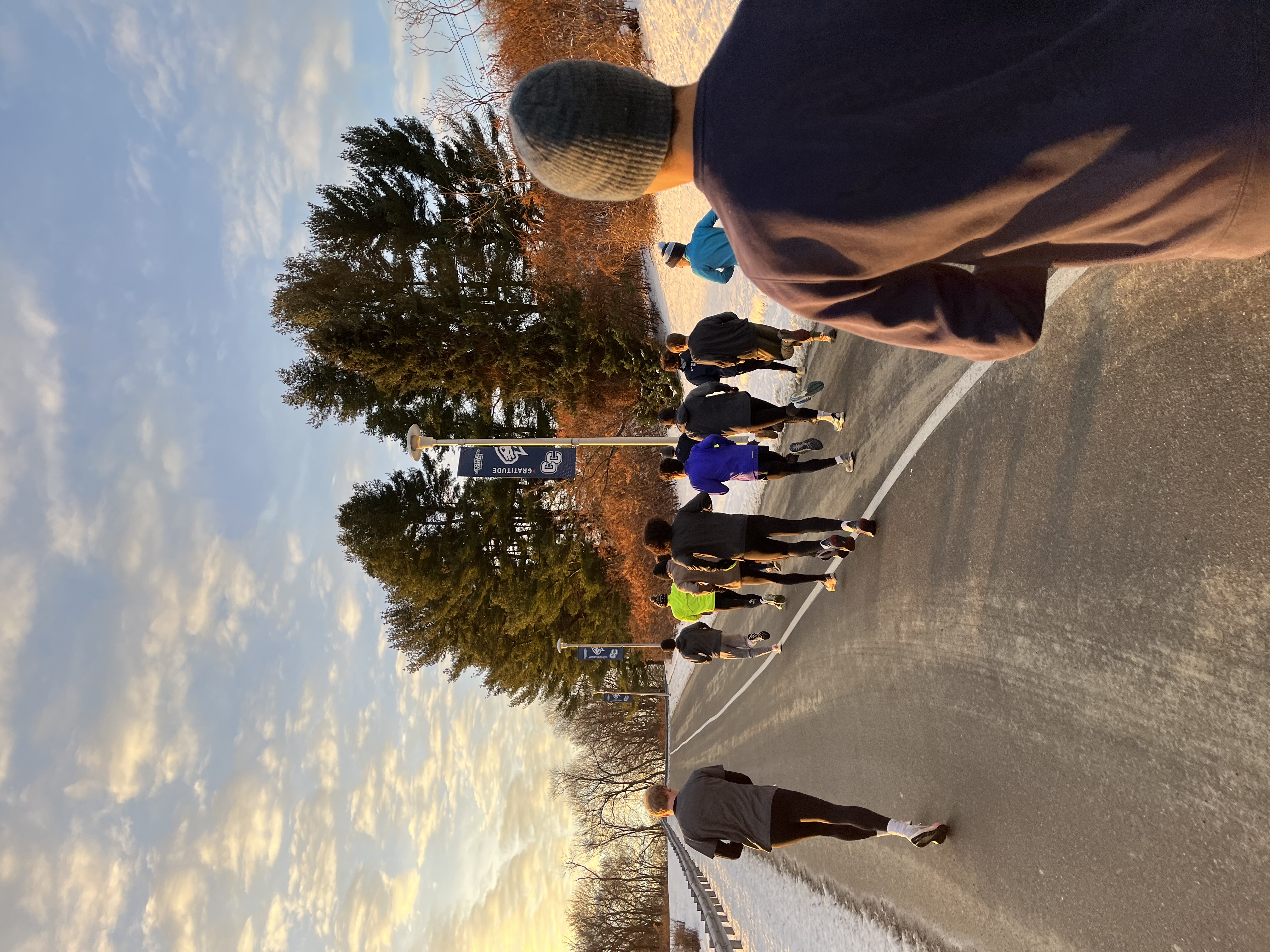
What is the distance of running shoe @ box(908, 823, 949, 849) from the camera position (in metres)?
4.71

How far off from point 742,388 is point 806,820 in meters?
8.61

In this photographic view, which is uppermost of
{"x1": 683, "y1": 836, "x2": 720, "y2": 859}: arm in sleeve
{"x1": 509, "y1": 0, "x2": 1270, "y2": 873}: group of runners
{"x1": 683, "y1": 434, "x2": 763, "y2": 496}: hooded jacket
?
{"x1": 509, "y1": 0, "x2": 1270, "y2": 873}: group of runners

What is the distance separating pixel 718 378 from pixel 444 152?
15.5 meters

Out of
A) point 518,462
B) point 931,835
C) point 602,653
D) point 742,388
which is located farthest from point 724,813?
point 602,653

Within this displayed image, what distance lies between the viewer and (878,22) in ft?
5.41

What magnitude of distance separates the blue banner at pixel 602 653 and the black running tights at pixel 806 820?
1322 cm

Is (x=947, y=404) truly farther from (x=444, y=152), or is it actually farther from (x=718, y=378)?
(x=444, y=152)

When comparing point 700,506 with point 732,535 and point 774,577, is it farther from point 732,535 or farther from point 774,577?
point 774,577

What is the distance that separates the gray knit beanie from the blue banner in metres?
17.7

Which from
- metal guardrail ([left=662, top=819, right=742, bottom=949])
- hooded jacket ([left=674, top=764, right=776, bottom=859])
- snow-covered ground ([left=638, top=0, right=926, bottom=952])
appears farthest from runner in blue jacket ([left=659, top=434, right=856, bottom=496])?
metal guardrail ([left=662, top=819, right=742, bottom=949])

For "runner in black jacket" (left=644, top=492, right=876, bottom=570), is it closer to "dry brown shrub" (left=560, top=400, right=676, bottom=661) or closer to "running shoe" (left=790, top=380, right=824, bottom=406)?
"running shoe" (left=790, top=380, right=824, bottom=406)

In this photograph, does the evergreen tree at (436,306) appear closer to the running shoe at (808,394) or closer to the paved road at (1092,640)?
the running shoe at (808,394)

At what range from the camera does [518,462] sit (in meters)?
11.0

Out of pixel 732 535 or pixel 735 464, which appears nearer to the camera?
pixel 732 535
